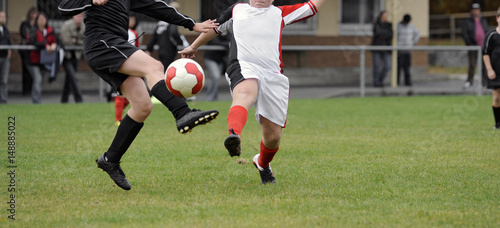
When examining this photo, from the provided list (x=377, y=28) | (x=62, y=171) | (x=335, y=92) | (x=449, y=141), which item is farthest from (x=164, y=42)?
(x=62, y=171)

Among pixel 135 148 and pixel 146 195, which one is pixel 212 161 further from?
pixel 146 195

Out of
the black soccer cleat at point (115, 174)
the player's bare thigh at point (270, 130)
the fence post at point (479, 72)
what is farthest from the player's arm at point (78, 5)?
the fence post at point (479, 72)

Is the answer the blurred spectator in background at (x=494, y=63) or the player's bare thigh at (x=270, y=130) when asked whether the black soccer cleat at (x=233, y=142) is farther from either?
the blurred spectator in background at (x=494, y=63)

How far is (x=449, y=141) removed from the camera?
9180 millimetres

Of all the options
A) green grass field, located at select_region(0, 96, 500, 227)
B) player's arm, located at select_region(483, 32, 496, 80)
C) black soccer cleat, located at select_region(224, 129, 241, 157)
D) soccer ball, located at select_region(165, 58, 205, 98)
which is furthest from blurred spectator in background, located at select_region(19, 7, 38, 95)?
black soccer cleat, located at select_region(224, 129, 241, 157)

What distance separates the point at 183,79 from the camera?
18.0 feet

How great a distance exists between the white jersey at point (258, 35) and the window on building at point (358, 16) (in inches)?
694

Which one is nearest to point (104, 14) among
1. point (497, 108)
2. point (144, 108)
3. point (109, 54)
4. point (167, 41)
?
point (109, 54)

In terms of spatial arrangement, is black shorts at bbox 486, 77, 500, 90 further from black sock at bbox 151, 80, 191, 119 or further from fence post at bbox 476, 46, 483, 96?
fence post at bbox 476, 46, 483, 96

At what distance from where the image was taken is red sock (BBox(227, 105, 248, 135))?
5266mm

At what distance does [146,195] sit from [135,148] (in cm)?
297

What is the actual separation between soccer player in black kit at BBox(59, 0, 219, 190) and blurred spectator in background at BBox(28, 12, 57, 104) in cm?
974

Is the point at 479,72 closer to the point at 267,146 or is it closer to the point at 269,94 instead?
the point at 267,146

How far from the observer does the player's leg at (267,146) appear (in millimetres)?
5801
